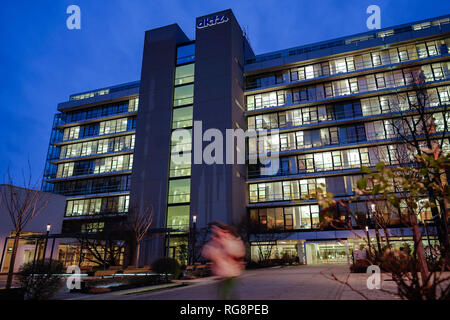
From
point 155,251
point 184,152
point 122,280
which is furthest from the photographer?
point 184,152

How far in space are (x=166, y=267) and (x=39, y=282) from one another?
29.6 ft

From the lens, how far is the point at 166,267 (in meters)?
19.4

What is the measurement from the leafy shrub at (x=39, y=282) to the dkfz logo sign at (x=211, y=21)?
40.1m

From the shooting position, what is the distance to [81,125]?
178 feet

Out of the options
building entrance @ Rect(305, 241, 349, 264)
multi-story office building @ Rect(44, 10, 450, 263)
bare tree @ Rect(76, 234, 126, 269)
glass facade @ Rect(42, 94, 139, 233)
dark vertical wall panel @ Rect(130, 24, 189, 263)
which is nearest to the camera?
bare tree @ Rect(76, 234, 126, 269)

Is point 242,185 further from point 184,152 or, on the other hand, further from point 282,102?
point 282,102

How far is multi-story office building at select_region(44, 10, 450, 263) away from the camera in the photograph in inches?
1459

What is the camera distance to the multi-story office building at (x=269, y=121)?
3706cm

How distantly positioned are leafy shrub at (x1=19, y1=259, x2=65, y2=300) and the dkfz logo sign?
132 ft

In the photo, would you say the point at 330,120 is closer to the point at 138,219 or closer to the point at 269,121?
the point at 269,121

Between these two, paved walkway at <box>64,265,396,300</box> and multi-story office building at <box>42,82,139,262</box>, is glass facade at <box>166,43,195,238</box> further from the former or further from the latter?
paved walkway at <box>64,265,396,300</box>

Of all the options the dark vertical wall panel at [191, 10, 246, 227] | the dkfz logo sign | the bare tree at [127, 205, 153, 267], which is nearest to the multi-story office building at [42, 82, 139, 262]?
the bare tree at [127, 205, 153, 267]

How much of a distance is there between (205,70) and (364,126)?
22.3 metres
